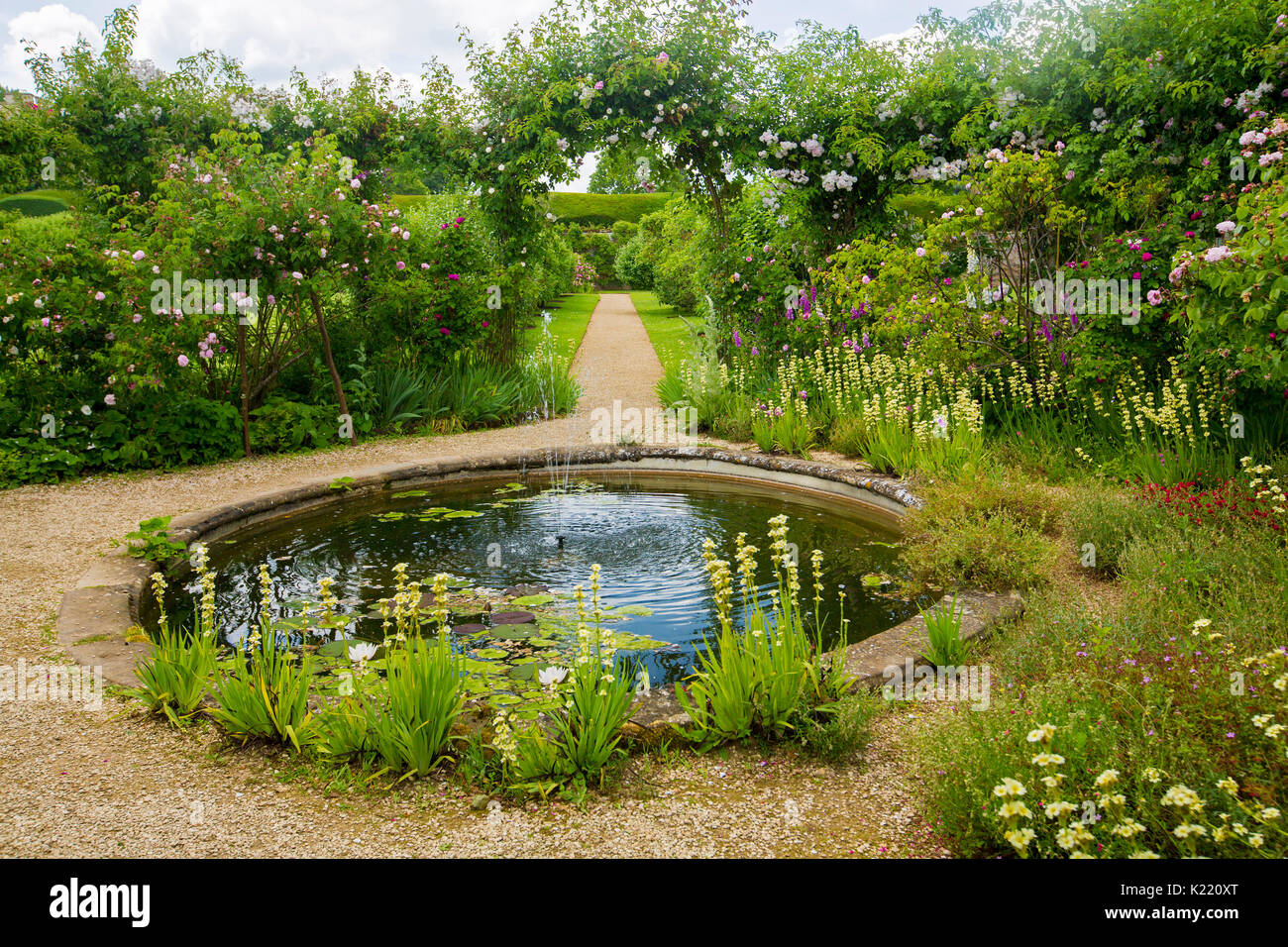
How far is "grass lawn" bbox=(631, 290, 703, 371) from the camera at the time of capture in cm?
1286

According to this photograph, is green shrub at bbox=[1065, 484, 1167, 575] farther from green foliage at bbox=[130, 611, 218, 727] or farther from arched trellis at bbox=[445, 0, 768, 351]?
arched trellis at bbox=[445, 0, 768, 351]

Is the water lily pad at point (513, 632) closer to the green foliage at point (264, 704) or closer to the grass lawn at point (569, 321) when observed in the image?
the green foliage at point (264, 704)

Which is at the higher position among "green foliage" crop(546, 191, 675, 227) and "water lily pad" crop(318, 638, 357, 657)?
"green foliage" crop(546, 191, 675, 227)

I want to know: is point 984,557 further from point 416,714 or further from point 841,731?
point 416,714

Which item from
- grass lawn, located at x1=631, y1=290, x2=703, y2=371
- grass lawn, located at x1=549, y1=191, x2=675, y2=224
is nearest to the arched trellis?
grass lawn, located at x1=631, y1=290, x2=703, y2=371

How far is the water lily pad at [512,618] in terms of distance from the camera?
3807mm

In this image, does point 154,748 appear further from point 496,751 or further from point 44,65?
point 44,65

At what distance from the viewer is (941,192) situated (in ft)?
26.3

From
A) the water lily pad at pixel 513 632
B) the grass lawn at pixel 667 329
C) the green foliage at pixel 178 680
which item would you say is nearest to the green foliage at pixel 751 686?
the water lily pad at pixel 513 632

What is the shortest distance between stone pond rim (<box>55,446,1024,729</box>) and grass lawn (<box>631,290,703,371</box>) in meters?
3.18

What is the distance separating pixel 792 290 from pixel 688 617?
523 cm

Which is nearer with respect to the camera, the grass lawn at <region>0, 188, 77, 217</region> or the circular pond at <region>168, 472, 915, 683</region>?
the circular pond at <region>168, 472, 915, 683</region>

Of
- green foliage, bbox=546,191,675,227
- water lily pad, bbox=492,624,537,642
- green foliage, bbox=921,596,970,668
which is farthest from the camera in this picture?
green foliage, bbox=546,191,675,227

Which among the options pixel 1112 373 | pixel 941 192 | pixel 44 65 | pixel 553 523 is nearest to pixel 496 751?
pixel 553 523
